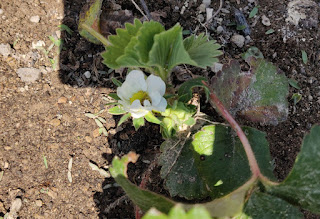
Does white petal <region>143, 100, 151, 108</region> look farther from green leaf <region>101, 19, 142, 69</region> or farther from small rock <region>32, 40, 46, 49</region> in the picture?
small rock <region>32, 40, 46, 49</region>

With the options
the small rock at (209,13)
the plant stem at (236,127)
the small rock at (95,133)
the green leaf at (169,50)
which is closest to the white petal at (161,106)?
the green leaf at (169,50)

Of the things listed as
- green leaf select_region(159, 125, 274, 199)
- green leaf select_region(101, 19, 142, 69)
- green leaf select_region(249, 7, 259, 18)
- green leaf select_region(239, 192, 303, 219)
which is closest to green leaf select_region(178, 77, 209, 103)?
green leaf select_region(159, 125, 274, 199)

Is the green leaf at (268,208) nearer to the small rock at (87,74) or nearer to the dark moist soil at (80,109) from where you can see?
the dark moist soil at (80,109)

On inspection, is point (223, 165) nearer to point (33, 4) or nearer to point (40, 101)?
point (40, 101)

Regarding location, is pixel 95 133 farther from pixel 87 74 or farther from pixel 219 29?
pixel 219 29

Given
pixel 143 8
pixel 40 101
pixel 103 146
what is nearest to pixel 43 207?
pixel 103 146

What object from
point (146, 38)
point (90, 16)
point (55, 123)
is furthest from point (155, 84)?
point (55, 123)
